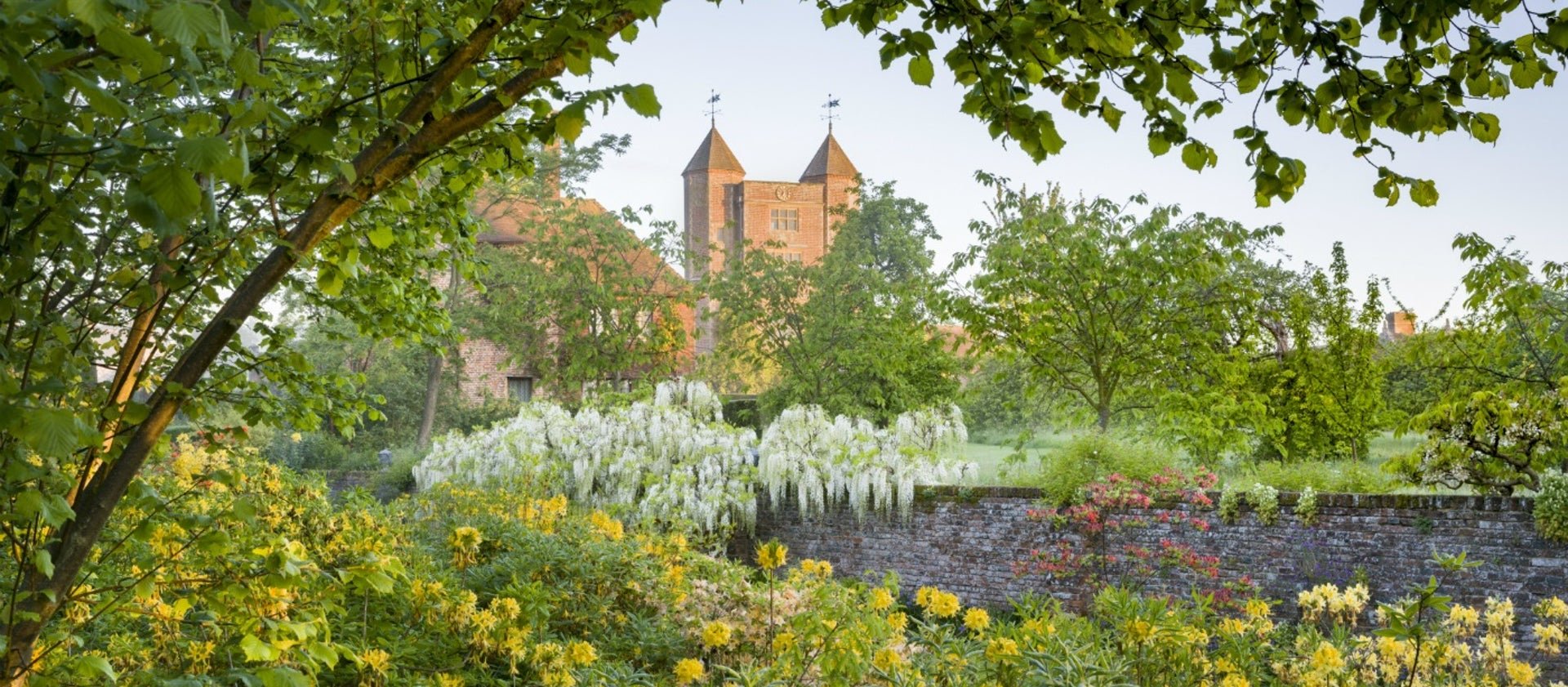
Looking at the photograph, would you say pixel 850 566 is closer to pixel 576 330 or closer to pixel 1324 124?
pixel 1324 124

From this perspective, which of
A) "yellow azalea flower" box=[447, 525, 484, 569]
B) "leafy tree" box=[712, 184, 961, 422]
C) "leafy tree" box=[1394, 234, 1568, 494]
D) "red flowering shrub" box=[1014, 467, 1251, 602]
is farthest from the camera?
"leafy tree" box=[712, 184, 961, 422]

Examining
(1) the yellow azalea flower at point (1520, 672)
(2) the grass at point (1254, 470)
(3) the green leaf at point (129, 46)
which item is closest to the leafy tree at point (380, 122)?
(3) the green leaf at point (129, 46)

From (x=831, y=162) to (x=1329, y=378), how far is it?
31.1 meters

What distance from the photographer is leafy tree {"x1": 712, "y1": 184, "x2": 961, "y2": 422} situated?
1736cm

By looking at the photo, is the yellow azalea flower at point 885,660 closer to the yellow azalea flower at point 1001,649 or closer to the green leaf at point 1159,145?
the yellow azalea flower at point 1001,649

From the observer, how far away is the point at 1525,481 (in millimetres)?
8555

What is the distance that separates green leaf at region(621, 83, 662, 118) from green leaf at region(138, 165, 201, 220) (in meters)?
0.68

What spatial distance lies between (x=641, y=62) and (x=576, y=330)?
17.7 m

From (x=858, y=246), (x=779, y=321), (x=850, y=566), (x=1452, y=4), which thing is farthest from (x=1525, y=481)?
(x=858, y=246)

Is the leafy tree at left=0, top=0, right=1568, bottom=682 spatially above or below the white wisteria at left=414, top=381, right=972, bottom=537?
above

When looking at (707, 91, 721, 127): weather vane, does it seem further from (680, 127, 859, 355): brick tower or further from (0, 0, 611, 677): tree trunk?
(0, 0, 611, 677): tree trunk

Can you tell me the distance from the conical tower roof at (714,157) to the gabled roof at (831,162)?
313 centimetres

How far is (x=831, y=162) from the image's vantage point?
4266 centimetres

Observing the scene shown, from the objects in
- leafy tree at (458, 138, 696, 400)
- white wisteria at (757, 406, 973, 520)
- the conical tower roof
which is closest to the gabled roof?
the conical tower roof
